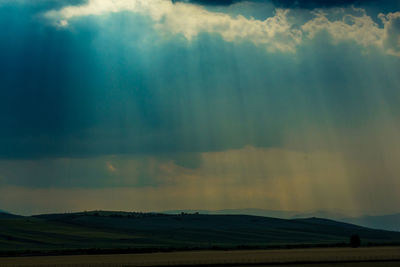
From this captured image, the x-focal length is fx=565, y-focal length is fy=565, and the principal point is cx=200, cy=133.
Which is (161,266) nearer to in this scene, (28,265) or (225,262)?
(225,262)

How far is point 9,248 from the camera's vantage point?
179375mm

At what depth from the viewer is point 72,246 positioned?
19450 cm

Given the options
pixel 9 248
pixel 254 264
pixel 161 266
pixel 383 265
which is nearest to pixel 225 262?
pixel 254 264

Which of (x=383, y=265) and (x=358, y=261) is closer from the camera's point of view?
(x=383, y=265)

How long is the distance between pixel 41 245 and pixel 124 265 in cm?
10003

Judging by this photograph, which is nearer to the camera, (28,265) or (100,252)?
(28,265)

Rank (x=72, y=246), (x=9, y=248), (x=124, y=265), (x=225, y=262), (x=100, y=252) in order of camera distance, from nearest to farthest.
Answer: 1. (x=124, y=265)
2. (x=225, y=262)
3. (x=100, y=252)
4. (x=9, y=248)
5. (x=72, y=246)

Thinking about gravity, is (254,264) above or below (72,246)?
below

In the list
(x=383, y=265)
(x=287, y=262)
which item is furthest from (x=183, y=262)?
(x=383, y=265)

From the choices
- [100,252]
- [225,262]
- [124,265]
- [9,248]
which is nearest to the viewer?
[124,265]

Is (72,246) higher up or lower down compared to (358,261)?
higher up

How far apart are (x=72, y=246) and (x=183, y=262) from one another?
89374mm

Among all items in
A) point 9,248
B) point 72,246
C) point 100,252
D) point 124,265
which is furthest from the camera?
point 72,246

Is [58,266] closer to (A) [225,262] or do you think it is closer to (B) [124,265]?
(B) [124,265]
